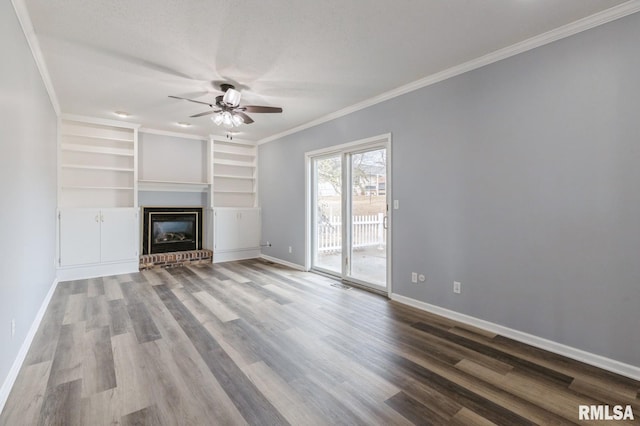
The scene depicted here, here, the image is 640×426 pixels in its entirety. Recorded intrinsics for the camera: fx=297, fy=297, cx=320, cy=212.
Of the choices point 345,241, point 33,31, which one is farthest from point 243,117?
point 345,241

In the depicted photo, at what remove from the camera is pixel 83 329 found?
9.70ft

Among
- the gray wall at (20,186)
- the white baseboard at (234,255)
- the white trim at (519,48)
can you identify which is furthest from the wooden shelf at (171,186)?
the white trim at (519,48)

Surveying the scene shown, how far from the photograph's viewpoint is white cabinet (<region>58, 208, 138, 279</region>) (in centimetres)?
473

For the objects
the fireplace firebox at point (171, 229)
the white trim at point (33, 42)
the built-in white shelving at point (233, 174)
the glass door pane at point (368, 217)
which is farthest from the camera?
the built-in white shelving at point (233, 174)

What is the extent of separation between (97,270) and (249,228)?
2807mm

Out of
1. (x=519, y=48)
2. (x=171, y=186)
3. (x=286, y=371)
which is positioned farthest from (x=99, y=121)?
(x=519, y=48)

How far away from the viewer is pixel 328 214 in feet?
17.2

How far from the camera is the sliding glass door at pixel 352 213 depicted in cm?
423

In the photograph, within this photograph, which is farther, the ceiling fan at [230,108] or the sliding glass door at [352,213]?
the sliding glass door at [352,213]

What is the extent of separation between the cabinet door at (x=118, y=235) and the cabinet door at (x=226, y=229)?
144cm

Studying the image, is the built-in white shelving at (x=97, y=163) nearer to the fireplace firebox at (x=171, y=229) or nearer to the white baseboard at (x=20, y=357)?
the fireplace firebox at (x=171, y=229)

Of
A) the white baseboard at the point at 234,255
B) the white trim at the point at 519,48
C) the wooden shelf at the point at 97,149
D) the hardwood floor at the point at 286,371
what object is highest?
the white trim at the point at 519,48

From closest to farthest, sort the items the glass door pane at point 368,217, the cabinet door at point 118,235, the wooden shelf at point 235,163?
the glass door pane at point 368,217, the cabinet door at point 118,235, the wooden shelf at point 235,163

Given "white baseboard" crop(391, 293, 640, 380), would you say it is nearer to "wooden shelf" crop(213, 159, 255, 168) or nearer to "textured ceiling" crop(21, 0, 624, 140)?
"textured ceiling" crop(21, 0, 624, 140)
